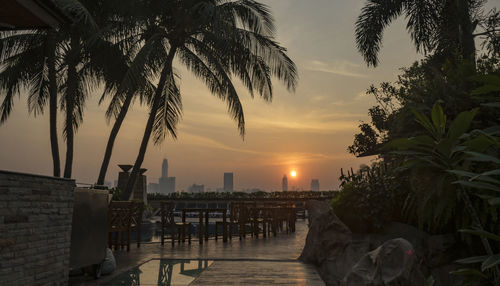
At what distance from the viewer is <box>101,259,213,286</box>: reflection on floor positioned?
16.6ft

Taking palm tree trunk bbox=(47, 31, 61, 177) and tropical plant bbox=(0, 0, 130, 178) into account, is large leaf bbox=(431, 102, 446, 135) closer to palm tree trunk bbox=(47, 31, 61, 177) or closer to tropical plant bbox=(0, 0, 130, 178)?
tropical plant bbox=(0, 0, 130, 178)

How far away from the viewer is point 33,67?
1487 centimetres

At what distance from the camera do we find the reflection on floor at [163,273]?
16.6 ft

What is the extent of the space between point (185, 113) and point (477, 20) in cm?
1156

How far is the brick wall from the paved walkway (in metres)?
0.83

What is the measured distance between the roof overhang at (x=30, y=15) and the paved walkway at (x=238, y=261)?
11.5 feet

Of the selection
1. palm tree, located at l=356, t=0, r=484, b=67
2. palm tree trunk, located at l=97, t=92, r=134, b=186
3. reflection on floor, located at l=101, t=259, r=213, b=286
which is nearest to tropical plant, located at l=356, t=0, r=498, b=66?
palm tree, located at l=356, t=0, r=484, b=67

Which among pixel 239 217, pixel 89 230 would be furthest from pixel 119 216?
pixel 239 217

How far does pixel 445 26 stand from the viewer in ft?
39.5

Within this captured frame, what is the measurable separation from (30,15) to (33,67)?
12076mm

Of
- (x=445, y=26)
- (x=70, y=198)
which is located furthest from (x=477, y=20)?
Answer: (x=70, y=198)

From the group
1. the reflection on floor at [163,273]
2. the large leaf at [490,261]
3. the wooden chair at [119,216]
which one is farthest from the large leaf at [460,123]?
the wooden chair at [119,216]

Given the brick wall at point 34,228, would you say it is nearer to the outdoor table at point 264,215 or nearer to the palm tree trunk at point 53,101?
the outdoor table at point 264,215

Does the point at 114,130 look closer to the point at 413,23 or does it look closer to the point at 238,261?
the point at 238,261
